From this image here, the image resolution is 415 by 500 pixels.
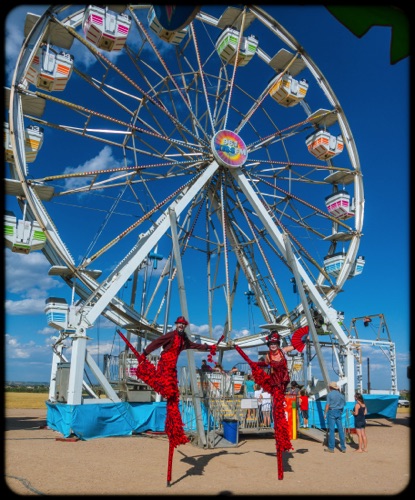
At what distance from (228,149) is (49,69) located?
598 cm

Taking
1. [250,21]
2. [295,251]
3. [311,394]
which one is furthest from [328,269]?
[250,21]

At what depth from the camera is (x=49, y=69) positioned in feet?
44.0

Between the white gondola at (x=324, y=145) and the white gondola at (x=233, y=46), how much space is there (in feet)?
12.6

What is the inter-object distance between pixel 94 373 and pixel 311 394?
27.9 feet

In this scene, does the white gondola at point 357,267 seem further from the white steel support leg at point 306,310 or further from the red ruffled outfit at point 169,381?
the red ruffled outfit at point 169,381

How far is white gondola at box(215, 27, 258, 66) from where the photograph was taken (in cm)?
1636

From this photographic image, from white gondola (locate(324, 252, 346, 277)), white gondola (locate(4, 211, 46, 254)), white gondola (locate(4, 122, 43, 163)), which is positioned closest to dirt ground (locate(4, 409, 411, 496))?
white gondola (locate(4, 211, 46, 254))

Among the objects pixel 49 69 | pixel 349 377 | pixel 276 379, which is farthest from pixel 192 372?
pixel 49 69

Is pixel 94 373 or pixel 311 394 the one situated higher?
pixel 94 373

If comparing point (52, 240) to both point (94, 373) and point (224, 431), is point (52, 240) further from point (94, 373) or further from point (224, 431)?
point (224, 431)

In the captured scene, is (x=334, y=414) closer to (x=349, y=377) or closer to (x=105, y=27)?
(x=349, y=377)

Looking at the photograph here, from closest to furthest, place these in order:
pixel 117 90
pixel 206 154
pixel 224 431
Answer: pixel 224 431 → pixel 117 90 → pixel 206 154

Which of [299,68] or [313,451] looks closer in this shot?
[313,451]

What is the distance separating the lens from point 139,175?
50.0ft
